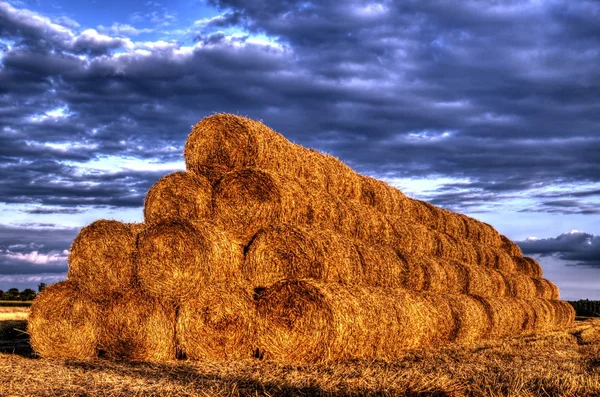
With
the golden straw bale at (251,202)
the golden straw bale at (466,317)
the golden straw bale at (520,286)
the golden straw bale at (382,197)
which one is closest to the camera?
the golden straw bale at (251,202)

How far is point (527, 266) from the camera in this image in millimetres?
24359

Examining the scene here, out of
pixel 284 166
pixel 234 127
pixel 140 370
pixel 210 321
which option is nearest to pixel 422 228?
pixel 284 166

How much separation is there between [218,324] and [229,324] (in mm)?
178

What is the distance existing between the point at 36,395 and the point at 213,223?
4.70 m

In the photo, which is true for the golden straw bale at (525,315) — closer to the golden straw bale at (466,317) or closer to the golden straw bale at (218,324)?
the golden straw bale at (466,317)

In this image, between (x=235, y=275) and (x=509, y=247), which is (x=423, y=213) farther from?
(x=235, y=275)

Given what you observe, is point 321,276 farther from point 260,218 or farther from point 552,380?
point 552,380

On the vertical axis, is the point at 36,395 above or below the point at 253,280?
below

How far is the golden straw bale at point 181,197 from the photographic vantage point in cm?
1158

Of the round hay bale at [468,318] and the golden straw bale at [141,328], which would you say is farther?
the round hay bale at [468,318]

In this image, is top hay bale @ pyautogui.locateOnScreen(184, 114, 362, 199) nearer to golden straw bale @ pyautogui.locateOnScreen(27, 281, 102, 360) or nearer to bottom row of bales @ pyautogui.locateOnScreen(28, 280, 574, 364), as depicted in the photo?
bottom row of bales @ pyautogui.locateOnScreen(28, 280, 574, 364)

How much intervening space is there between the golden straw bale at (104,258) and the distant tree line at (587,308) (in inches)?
1571

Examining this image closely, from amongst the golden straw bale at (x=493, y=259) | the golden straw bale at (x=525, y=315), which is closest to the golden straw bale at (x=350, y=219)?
the golden straw bale at (x=525, y=315)

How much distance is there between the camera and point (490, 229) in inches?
911
